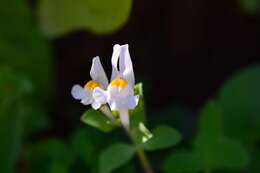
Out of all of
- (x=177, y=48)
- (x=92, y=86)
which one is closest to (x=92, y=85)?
(x=92, y=86)

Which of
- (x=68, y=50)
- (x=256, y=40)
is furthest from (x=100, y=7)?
(x=256, y=40)

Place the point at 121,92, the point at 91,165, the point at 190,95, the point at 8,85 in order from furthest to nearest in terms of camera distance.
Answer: the point at 190,95
the point at 8,85
the point at 91,165
the point at 121,92

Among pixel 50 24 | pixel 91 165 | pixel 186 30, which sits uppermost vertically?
pixel 50 24

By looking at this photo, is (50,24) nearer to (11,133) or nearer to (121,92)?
(11,133)

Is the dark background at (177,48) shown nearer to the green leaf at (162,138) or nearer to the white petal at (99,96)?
the green leaf at (162,138)

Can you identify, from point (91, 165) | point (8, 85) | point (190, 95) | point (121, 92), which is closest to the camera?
point (121, 92)

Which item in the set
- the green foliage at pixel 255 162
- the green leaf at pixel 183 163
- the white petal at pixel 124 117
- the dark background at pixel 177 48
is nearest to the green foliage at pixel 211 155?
the green leaf at pixel 183 163

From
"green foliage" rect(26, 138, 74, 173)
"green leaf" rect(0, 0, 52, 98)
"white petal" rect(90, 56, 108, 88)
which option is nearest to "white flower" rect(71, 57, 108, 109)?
"white petal" rect(90, 56, 108, 88)
